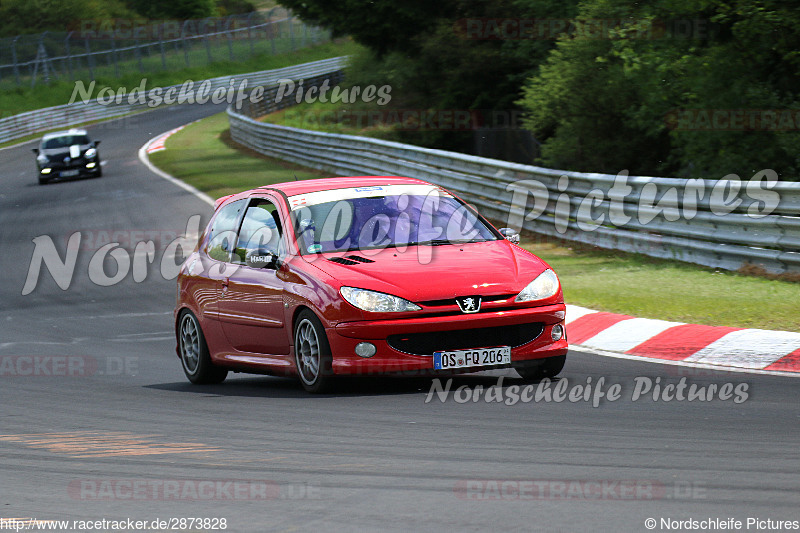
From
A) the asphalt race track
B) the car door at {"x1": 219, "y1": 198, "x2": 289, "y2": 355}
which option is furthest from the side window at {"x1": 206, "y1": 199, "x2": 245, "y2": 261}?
the asphalt race track

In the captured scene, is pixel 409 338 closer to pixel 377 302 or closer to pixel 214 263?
pixel 377 302

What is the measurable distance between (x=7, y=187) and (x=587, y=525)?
33.7 m

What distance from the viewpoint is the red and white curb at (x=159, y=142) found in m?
44.2

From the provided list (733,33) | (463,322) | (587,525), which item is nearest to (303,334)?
(463,322)

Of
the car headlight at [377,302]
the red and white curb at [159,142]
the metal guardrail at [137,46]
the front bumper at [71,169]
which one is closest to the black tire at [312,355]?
the car headlight at [377,302]

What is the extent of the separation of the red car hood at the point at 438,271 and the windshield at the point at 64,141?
97.0 feet

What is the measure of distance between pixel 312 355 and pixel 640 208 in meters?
8.63

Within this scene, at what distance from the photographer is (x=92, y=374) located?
10.8 m

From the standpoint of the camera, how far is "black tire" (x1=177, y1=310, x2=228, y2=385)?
10039 mm

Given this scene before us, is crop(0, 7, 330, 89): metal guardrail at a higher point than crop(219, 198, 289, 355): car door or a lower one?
Answer: lower

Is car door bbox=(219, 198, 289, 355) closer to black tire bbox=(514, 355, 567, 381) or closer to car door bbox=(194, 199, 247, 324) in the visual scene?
car door bbox=(194, 199, 247, 324)

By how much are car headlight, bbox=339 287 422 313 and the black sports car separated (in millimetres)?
29358

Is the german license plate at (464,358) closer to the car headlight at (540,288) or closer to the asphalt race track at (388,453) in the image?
the asphalt race track at (388,453)

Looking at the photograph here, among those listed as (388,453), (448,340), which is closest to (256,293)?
(448,340)
